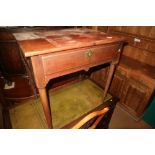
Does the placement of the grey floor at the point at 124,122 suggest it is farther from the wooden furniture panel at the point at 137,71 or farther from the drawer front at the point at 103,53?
the drawer front at the point at 103,53

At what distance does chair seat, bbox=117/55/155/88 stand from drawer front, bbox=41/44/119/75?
0.51 m

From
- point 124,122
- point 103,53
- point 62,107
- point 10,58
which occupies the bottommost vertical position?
point 124,122

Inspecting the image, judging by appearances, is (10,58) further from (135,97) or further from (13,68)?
(135,97)

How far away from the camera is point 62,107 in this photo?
1321 millimetres

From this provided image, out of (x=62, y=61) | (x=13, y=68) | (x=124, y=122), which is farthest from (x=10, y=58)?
(x=124, y=122)

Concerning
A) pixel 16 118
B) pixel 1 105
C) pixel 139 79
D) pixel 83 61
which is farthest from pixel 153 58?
pixel 1 105

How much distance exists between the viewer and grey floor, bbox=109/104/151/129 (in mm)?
1534

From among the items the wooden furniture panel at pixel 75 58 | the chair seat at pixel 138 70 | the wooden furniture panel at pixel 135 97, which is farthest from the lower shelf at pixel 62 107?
the wooden furniture panel at pixel 75 58

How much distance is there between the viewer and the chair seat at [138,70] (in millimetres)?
1324

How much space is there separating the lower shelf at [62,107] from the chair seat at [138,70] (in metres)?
0.40

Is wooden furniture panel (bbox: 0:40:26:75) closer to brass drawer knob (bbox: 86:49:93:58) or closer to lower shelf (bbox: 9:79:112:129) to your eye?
lower shelf (bbox: 9:79:112:129)

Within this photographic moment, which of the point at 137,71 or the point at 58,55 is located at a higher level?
the point at 58,55

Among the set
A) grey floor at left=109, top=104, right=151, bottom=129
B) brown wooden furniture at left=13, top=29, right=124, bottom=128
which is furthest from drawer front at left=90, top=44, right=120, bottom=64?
grey floor at left=109, top=104, right=151, bottom=129

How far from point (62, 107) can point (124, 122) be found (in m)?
0.90
